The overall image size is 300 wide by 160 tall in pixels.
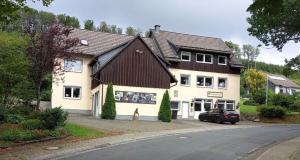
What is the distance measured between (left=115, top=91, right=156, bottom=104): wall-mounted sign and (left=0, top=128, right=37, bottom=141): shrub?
20171 mm

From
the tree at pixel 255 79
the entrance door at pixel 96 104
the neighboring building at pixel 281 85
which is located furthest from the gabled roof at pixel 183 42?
the neighboring building at pixel 281 85

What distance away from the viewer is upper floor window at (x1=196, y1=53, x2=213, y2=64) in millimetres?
54875

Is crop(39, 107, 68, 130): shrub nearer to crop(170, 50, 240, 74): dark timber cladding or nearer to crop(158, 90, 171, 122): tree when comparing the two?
crop(158, 90, 171, 122): tree

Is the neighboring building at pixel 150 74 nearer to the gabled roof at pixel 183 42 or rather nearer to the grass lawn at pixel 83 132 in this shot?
the gabled roof at pixel 183 42

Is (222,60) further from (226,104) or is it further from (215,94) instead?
(226,104)

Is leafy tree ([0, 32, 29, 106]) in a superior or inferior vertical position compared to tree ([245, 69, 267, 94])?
inferior

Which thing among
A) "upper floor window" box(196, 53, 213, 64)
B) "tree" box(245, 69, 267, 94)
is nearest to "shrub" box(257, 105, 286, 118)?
"upper floor window" box(196, 53, 213, 64)

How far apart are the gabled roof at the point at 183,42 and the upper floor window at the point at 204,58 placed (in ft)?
2.69

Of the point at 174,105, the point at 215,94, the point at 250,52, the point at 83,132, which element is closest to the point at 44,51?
the point at 83,132

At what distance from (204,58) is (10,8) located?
4256cm

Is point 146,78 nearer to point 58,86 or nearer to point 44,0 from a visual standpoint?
point 58,86

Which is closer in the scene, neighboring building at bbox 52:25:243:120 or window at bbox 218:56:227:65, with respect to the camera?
neighboring building at bbox 52:25:243:120

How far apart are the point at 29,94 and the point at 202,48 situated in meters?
27.9

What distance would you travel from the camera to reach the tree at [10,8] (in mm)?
13688
